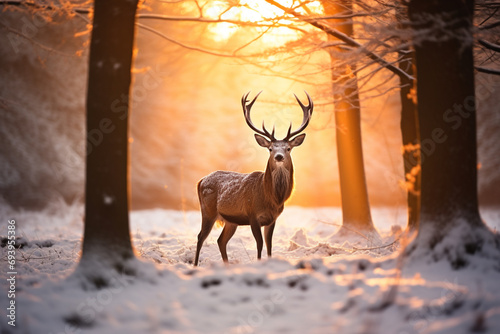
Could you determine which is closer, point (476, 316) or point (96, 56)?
point (476, 316)

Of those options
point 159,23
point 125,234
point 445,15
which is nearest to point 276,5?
point 445,15

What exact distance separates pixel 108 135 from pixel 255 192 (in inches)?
127

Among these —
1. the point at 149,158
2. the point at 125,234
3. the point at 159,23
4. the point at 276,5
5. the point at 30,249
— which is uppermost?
the point at 159,23

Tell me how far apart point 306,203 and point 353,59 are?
14184 millimetres

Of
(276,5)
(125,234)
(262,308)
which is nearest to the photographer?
(262,308)

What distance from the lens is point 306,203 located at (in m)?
20.2

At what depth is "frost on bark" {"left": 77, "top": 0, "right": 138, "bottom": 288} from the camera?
194 inches

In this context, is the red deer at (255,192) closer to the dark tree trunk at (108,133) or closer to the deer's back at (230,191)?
the deer's back at (230,191)

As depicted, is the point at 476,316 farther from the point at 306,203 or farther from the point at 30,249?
the point at 306,203

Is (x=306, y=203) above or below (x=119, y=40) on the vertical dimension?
below

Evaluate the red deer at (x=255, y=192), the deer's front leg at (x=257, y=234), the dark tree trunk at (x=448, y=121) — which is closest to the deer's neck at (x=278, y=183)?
the red deer at (x=255, y=192)

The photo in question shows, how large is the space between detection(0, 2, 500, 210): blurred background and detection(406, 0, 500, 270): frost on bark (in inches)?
407

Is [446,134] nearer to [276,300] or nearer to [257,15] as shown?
[276,300]

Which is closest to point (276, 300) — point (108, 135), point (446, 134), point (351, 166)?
point (108, 135)
